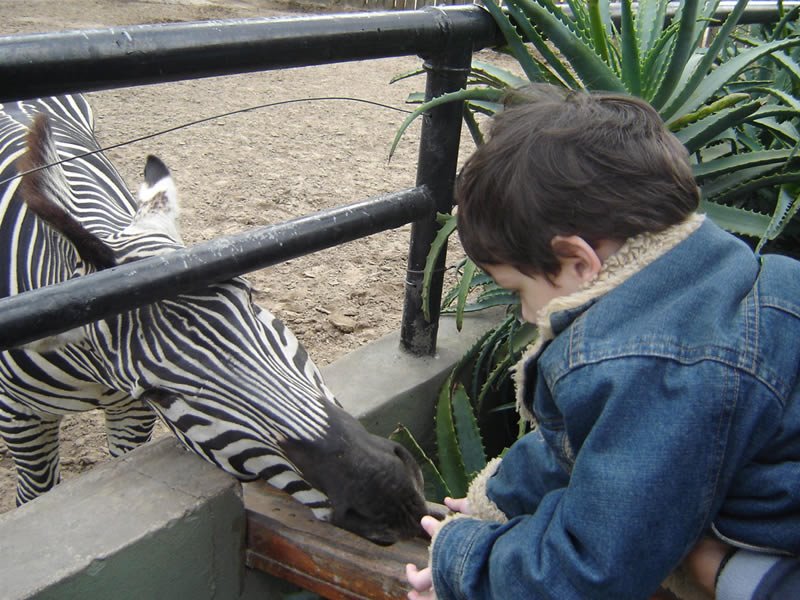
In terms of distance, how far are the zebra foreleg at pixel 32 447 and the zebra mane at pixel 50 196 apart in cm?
85

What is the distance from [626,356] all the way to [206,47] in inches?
38.9

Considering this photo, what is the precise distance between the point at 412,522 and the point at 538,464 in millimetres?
361

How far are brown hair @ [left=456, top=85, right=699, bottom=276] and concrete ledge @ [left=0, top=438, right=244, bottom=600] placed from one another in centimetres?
94

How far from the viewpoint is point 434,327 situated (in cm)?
255

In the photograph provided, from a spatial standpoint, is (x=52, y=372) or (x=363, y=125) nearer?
(x=52, y=372)

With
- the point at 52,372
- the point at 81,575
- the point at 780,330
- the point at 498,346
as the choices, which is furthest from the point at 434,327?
the point at 780,330

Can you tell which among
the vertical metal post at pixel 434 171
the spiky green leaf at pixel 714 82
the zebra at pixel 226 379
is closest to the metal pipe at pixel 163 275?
the zebra at pixel 226 379

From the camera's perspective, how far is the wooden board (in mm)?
1695

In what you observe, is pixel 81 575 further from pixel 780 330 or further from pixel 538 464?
pixel 780 330

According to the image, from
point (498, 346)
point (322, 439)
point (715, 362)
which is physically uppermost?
point (715, 362)

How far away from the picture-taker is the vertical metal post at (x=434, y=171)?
7.08 ft

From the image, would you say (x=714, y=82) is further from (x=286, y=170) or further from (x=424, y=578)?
(x=286, y=170)

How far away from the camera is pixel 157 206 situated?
80.8 inches

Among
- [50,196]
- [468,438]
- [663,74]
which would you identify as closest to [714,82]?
[663,74]
